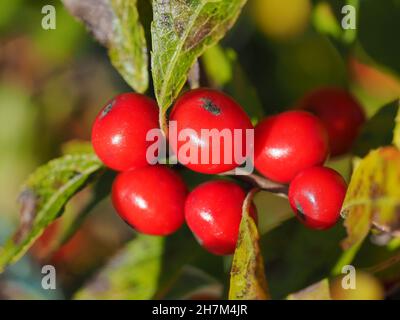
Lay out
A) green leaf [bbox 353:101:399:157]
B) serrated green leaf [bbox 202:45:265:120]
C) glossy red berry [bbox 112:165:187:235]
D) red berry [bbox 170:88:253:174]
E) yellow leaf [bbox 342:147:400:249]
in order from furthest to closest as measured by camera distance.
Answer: serrated green leaf [bbox 202:45:265:120]
green leaf [bbox 353:101:399:157]
glossy red berry [bbox 112:165:187:235]
red berry [bbox 170:88:253:174]
yellow leaf [bbox 342:147:400:249]

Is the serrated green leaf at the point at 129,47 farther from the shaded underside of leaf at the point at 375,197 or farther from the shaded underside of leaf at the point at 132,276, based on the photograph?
the shaded underside of leaf at the point at 375,197

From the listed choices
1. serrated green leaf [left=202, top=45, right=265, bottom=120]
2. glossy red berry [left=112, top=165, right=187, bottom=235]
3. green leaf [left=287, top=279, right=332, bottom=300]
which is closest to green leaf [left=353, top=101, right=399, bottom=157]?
serrated green leaf [left=202, top=45, right=265, bottom=120]

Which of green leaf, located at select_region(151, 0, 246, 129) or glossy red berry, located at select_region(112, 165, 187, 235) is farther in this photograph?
glossy red berry, located at select_region(112, 165, 187, 235)

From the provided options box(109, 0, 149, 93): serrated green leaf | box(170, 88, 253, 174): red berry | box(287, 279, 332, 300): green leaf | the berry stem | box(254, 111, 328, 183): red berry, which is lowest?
box(287, 279, 332, 300): green leaf

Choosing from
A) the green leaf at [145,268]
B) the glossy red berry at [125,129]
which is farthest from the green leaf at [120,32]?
the green leaf at [145,268]

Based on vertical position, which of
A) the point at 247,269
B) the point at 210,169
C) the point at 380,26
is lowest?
the point at 247,269

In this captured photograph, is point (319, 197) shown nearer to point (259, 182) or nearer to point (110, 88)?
point (259, 182)

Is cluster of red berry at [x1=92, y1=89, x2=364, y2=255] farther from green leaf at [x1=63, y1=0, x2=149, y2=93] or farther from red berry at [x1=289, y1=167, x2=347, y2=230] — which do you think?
green leaf at [x1=63, y1=0, x2=149, y2=93]

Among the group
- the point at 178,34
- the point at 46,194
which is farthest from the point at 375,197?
the point at 46,194
